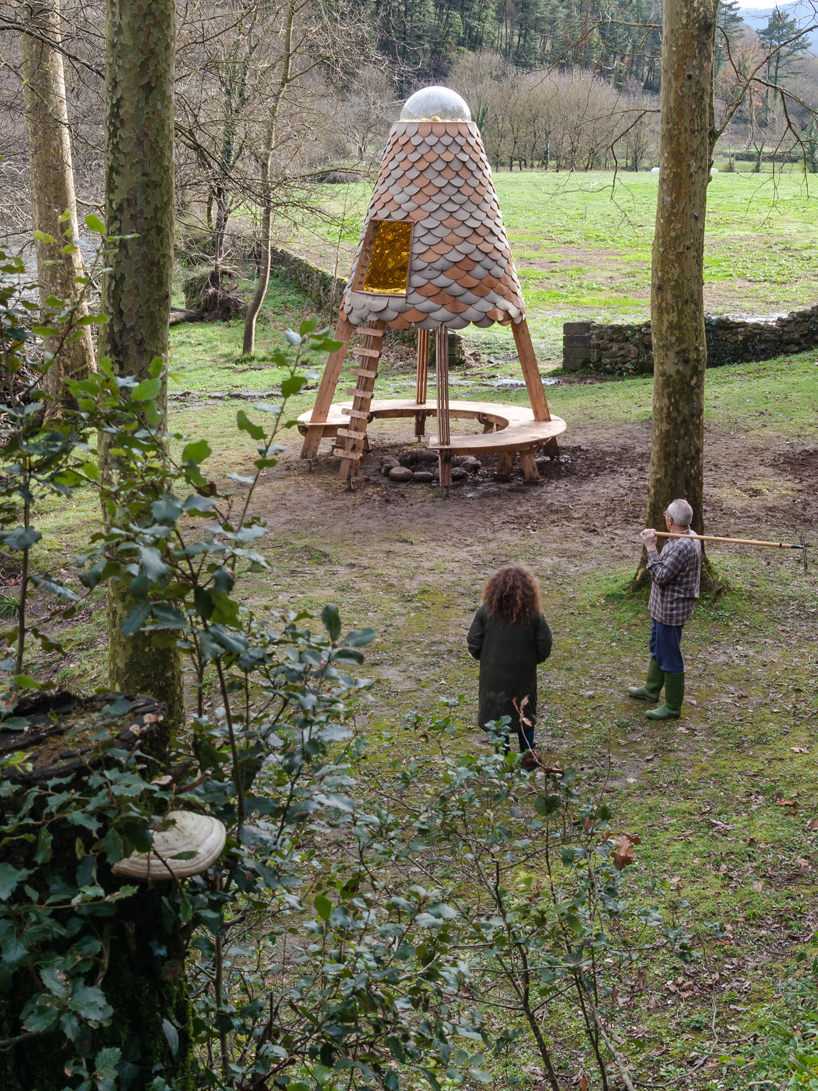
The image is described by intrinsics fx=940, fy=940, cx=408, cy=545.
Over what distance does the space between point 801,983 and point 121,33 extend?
477 cm

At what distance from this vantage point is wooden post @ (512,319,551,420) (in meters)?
11.4

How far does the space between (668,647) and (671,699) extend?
352 mm

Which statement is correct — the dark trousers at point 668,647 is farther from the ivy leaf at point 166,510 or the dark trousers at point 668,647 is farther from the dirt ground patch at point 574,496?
the ivy leaf at point 166,510

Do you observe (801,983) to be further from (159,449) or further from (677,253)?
(677,253)

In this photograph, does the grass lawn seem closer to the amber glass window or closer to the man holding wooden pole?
the man holding wooden pole

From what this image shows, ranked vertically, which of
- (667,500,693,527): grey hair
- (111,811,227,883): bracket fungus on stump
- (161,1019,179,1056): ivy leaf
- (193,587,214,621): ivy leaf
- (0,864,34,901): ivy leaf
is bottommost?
(161,1019,179,1056): ivy leaf

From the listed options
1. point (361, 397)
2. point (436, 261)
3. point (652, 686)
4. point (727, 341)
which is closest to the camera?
point (652, 686)

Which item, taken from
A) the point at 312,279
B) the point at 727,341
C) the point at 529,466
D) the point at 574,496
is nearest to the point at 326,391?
the point at 529,466

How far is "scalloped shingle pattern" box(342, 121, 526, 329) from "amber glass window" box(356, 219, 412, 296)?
0.15 m

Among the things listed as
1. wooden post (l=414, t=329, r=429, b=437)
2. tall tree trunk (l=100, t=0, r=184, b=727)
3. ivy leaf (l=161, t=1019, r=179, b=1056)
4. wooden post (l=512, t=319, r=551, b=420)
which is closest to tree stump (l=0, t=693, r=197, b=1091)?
ivy leaf (l=161, t=1019, r=179, b=1056)

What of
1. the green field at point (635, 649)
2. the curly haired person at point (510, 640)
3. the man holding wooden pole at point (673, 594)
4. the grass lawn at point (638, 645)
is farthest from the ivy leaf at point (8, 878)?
the man holding wooden pole at point (673, 594)

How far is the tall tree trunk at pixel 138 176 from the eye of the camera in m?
4.14

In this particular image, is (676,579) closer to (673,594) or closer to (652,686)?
(673,594)

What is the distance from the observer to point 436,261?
34.7 ft
